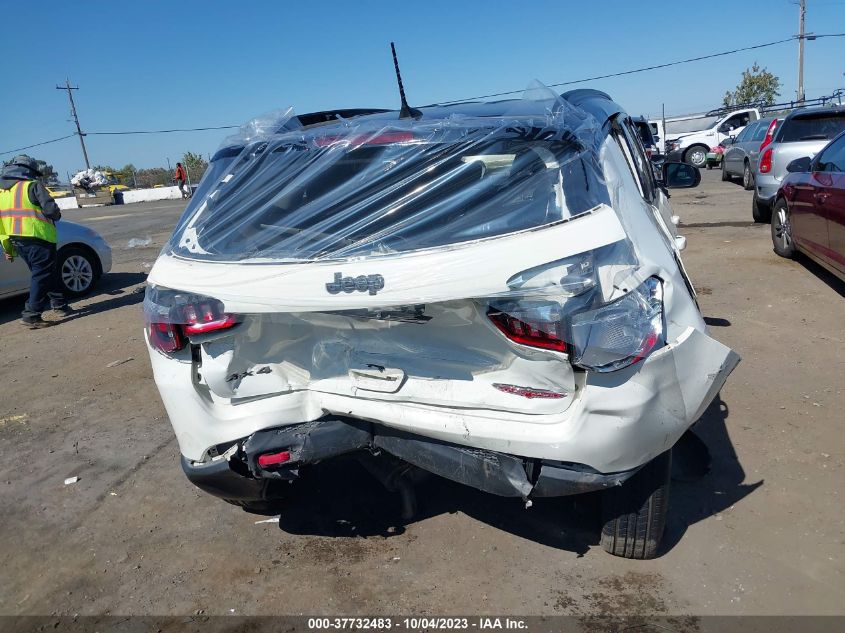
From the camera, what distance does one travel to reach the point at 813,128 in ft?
31.7

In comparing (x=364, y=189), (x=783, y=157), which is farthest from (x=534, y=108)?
(x=783, y=157)

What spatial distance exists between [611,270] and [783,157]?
8487mm

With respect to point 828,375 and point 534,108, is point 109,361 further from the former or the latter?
point 828,375

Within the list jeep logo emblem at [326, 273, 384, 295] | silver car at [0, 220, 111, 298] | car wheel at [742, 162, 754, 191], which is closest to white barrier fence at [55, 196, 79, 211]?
silver car at [0, 220, 111, 298]

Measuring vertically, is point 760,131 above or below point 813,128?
below

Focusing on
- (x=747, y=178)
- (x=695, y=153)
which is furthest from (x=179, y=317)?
(x=695, y=153)

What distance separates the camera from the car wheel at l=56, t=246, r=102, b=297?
28.0 feet

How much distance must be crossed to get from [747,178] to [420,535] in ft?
47.1

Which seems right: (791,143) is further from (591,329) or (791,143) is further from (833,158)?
(591,329)

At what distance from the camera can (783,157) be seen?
912cm

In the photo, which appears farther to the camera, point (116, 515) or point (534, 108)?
point (116, 515)

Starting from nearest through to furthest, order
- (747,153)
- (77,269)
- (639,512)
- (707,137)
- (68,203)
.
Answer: (639,512) < (77,269) < (747,153) < (707,137) < (68,203)

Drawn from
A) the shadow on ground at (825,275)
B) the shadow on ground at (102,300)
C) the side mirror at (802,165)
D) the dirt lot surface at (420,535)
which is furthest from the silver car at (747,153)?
the shadow on ground at (102,300)

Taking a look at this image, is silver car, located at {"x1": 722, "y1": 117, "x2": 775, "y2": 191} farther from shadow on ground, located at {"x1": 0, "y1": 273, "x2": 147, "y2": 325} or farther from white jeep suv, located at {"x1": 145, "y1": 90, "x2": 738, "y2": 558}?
white jeep suv, located at {"x1": 145, "y1": 90, "x2": 738, "y2": 558}
